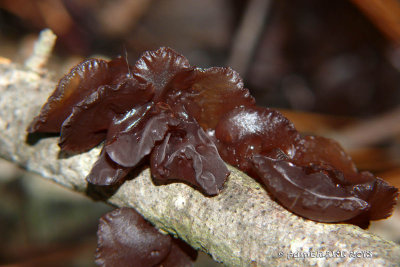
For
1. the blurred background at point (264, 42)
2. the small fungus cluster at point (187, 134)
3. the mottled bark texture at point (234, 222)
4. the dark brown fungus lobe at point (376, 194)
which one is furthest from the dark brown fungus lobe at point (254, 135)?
the blurred background at point (264, 42)

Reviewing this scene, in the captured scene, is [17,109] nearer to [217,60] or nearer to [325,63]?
[217,60]

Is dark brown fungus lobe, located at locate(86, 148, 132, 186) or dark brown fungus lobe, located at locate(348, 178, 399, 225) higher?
dark brown fungus lobe, located at locate(348, 178, 399, 225)

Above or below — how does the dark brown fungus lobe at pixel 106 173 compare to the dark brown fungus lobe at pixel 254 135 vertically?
below

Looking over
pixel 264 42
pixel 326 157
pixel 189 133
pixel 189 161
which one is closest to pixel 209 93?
pixel 189 133

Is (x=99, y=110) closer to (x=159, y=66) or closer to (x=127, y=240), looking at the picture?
(x=159, y=66)

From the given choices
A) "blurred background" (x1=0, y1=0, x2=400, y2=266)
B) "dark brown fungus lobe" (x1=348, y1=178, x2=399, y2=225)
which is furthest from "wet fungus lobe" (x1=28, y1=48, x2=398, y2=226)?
"blurred background" (x1=0, y1=0, x2=400, y2=266)

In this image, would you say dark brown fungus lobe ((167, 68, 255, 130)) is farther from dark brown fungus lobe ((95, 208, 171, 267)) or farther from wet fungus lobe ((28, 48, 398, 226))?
dark brown fungus lobe ((95, 208, 171, 267))

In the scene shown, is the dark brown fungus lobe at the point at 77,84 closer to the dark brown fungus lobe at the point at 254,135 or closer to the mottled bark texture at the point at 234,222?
the mottled bark texture at the point at 234,222
